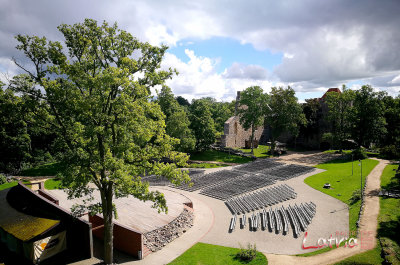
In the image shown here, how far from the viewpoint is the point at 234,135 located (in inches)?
2347

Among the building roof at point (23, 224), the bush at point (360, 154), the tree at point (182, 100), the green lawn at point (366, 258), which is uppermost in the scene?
the tree at point (182, 100)

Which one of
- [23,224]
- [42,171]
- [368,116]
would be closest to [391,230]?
[23,224]

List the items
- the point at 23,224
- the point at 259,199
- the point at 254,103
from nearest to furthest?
1. the point at 23,224
2. the point at 259,199
3. the point at 254,103

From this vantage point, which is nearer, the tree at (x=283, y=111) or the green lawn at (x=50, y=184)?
the green lawn at (x=50, y=184)

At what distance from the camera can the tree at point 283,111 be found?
5044cm

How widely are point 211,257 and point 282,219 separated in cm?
881

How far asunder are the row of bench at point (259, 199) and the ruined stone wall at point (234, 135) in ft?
87.7

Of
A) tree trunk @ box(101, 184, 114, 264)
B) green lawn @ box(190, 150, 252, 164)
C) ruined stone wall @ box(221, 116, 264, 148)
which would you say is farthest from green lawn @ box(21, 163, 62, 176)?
ruined stone wall @ box(221, 116, 264, 148)

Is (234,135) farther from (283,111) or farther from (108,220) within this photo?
(108,220)

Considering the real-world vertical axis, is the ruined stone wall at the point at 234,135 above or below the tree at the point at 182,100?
below

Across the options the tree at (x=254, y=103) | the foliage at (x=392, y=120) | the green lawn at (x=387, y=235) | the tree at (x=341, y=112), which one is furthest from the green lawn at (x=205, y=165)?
the foliage at (x=392, y=120)

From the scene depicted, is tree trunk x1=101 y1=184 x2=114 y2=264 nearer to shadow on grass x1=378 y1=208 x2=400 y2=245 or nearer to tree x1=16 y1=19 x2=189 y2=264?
tree x1=16 y1=19 x2=189 y2=264

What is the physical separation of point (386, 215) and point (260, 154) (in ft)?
112

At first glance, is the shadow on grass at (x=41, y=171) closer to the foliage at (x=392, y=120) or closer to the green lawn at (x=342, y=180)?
the green lawn at (x=342, y=180)
